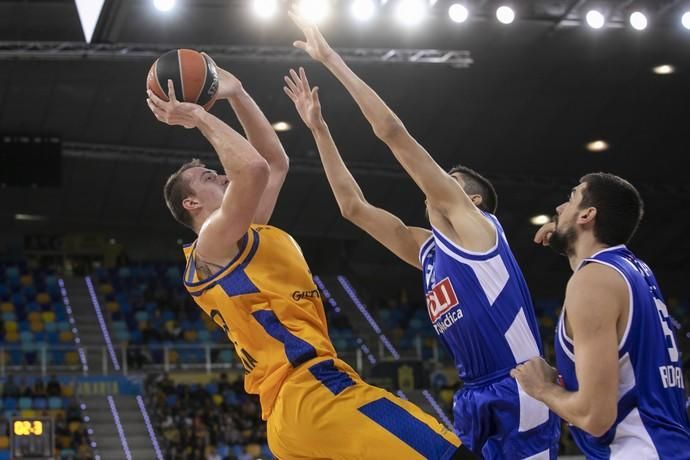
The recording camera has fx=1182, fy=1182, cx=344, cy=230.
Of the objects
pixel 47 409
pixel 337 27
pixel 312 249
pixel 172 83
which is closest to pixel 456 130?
pixel 337 27

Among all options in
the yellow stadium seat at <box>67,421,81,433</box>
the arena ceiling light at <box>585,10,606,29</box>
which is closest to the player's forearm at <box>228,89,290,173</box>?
the arena ceiling light at <box>585,10,606,29</box>

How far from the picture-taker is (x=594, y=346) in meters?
3.96

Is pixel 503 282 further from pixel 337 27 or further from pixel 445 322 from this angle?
pixel 337 27

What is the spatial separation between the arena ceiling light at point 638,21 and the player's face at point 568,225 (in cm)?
1492

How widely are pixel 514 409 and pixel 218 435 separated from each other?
16.6 m

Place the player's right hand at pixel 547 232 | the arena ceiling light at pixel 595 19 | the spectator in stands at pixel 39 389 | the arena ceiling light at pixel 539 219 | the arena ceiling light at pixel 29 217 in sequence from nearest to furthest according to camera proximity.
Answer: the player's right hand at pixel 547 232 → the arena ceiling light at pixel 595 19 → the spectator in stands at pixel 39 389 → the arena ceiling light at pixel 29 217 → the arena ceiling light at pixel 539 219

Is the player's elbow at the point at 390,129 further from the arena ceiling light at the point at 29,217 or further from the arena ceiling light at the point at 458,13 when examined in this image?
the arena ceiling light at the point at 29,217

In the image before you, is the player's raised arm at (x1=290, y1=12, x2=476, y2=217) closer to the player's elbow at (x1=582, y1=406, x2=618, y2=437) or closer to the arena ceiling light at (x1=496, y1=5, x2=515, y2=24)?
the player's elbow at (x1=582, y1=406, x2=618, y2=437)

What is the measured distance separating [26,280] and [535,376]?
24.0 metres

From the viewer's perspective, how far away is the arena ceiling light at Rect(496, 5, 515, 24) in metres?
18.3

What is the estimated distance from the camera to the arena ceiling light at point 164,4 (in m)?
17.4

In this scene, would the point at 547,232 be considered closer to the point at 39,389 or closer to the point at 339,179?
the point at 339,179

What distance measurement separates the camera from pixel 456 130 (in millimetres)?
23844

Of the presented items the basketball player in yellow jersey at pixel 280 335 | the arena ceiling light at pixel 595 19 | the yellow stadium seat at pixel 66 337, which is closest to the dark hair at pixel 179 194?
the basketball player in yellow jersey at pixel 280 335
